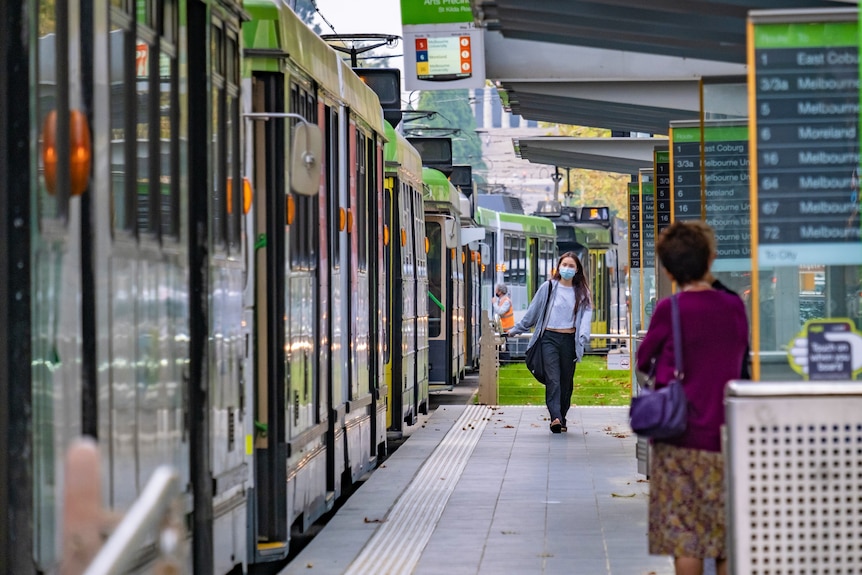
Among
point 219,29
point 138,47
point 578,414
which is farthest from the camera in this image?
point 578,414

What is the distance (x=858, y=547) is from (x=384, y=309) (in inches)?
337

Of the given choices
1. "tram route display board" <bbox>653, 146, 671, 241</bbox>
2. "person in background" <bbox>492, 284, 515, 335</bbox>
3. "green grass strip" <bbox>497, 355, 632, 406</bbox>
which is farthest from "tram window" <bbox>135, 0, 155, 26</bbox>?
"person in background" <bbox>492, 284, 515, 335</bbox>

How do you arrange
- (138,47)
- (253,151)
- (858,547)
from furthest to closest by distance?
(253,151) < (138,47) < (858,547)

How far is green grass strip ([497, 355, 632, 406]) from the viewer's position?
72.8ft

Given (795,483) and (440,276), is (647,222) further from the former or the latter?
(795,483)

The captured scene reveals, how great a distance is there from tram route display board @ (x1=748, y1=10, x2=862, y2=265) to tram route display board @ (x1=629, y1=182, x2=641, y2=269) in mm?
10669

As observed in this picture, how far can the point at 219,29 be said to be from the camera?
6891 millimetres

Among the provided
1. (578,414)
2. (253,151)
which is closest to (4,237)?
(253,151)

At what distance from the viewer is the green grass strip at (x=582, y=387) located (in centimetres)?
2217

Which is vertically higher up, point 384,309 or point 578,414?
point 384,309

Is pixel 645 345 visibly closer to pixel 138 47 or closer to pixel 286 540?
pixel 138 47

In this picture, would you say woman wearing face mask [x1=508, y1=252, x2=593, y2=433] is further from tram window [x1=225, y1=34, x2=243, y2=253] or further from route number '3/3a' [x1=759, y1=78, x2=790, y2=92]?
route number '3/3a' [x1=759, y1=78, x2=790, y2=92]

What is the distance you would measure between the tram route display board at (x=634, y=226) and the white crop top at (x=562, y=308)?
4.22 ft

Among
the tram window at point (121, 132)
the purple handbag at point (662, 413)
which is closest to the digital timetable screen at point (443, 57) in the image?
the purple handbag at point (662, 413)
